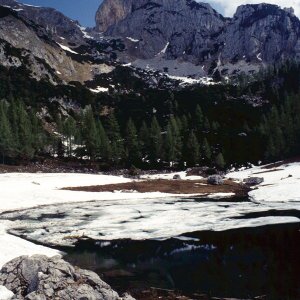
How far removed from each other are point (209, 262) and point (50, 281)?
10056 mm

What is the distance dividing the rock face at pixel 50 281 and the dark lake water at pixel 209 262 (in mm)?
2895

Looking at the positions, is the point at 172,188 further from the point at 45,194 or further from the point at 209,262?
the point at 209,262

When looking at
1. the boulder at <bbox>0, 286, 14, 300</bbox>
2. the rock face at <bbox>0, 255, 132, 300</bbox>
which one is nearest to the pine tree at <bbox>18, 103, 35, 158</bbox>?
the rock face at <bbox>0, 255, 132, 300</bbox>

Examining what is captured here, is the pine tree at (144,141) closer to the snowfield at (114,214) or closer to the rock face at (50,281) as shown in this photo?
the snowfield at (114,214)

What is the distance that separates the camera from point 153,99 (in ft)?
652

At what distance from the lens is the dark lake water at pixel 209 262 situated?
1733 cm

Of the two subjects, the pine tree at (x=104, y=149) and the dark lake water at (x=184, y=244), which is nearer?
the dark lake water at (x=184, y=244)

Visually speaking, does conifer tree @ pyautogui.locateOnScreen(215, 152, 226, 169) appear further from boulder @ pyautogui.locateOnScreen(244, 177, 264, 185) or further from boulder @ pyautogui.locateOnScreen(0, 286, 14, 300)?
boulder @ pyautogui.locateOnScreen(0, 286, 14, 300)

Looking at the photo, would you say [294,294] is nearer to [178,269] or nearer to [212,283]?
[212,283]

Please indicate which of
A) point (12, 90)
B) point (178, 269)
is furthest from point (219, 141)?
point (178, 269)

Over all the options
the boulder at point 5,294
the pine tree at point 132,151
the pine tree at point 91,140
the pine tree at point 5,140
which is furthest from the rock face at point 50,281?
the pine tree at point 91,140

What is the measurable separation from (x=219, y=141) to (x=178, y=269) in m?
109

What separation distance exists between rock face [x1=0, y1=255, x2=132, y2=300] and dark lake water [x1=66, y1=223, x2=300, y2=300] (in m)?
2.89

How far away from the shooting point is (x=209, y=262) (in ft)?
70.2
